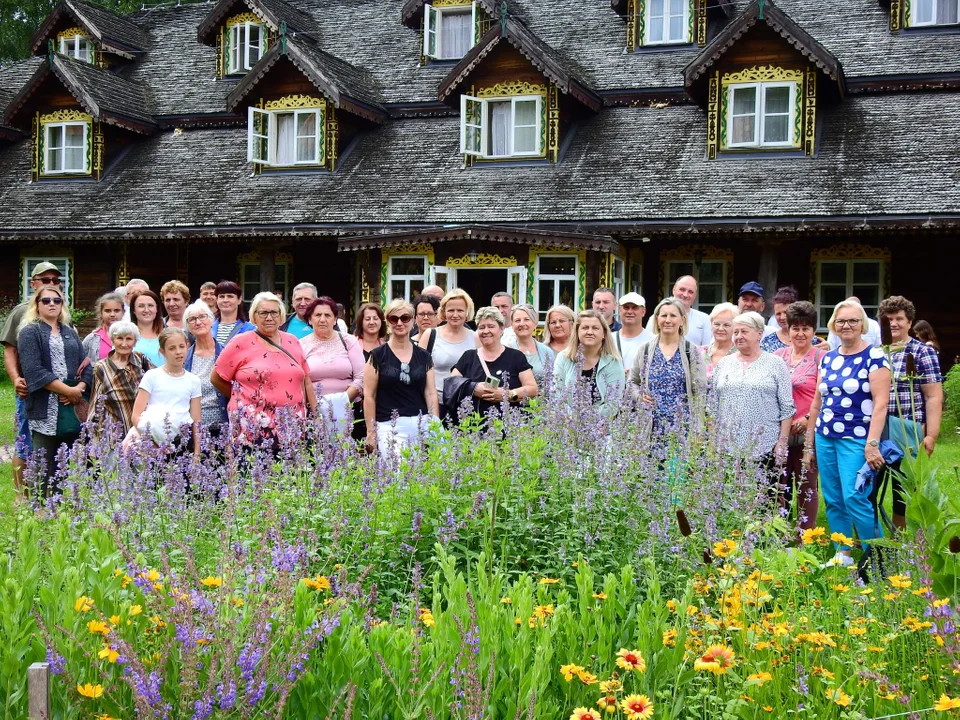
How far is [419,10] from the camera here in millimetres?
23188

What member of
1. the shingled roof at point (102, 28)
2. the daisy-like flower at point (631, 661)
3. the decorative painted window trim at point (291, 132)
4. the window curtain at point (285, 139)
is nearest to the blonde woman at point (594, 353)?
the daisy-like flower at point (631, 661)

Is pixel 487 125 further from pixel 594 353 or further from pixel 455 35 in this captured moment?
pixel 594 353

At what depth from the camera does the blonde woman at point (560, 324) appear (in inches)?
329

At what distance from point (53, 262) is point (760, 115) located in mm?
14645

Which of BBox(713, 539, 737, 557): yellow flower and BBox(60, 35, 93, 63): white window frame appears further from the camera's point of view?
BBox(60, 35, 93, 63): white window frame

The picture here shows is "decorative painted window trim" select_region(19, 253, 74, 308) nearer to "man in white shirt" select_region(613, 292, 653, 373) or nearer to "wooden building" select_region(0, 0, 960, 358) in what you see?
"wooden building" select_region(0, 0, 960, 358)

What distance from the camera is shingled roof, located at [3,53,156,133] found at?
22969mm

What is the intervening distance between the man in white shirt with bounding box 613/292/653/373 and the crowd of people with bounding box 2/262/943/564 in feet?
0.06

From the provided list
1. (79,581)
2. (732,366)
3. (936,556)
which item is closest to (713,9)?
(732,366)

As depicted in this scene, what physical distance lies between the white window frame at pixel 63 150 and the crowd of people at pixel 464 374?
629 inches

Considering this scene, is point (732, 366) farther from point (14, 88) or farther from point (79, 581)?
point (14, 88)

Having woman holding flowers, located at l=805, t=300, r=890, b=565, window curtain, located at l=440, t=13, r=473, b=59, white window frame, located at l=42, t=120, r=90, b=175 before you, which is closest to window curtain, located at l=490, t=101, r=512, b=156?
window curtain, located at l=440, t=13, r=473, b=59

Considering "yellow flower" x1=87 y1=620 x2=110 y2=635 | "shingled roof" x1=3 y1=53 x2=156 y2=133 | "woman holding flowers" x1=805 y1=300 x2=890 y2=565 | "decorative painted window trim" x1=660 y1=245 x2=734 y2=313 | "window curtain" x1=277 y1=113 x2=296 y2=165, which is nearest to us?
"yellow flower" x1=87 y1=620 x2=110 y2=635

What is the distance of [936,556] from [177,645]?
2785 mm
